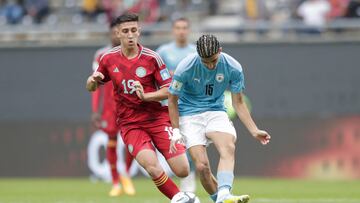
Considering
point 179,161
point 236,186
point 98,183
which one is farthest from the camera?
point 98,183

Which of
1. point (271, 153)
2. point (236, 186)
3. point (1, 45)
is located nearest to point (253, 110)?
point (271, 153)

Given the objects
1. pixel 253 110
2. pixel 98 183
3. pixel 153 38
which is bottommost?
pixel 98 183

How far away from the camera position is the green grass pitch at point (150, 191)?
1408cm

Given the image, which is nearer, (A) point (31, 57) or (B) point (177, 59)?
(B) point (177, 59)

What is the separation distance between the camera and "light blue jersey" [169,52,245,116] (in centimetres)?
1088

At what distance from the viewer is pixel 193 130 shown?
1111 cm

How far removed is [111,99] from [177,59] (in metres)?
1.40

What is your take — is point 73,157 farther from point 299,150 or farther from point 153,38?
point 299,150

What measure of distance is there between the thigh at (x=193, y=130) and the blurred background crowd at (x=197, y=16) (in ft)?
28.0

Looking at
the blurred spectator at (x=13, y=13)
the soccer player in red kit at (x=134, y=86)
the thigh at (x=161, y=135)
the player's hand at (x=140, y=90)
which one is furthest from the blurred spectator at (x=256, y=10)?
the player's hand at (x=140, y=90)

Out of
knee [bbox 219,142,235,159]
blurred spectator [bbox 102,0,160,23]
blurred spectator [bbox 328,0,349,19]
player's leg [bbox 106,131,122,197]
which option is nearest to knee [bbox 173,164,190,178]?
knee [bbox 219,142,235,159]

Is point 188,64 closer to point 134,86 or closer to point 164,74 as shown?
point 164,74

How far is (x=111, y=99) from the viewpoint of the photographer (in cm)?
1584

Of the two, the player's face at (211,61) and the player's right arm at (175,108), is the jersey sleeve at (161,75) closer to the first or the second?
the player's right arm at (175,108)
